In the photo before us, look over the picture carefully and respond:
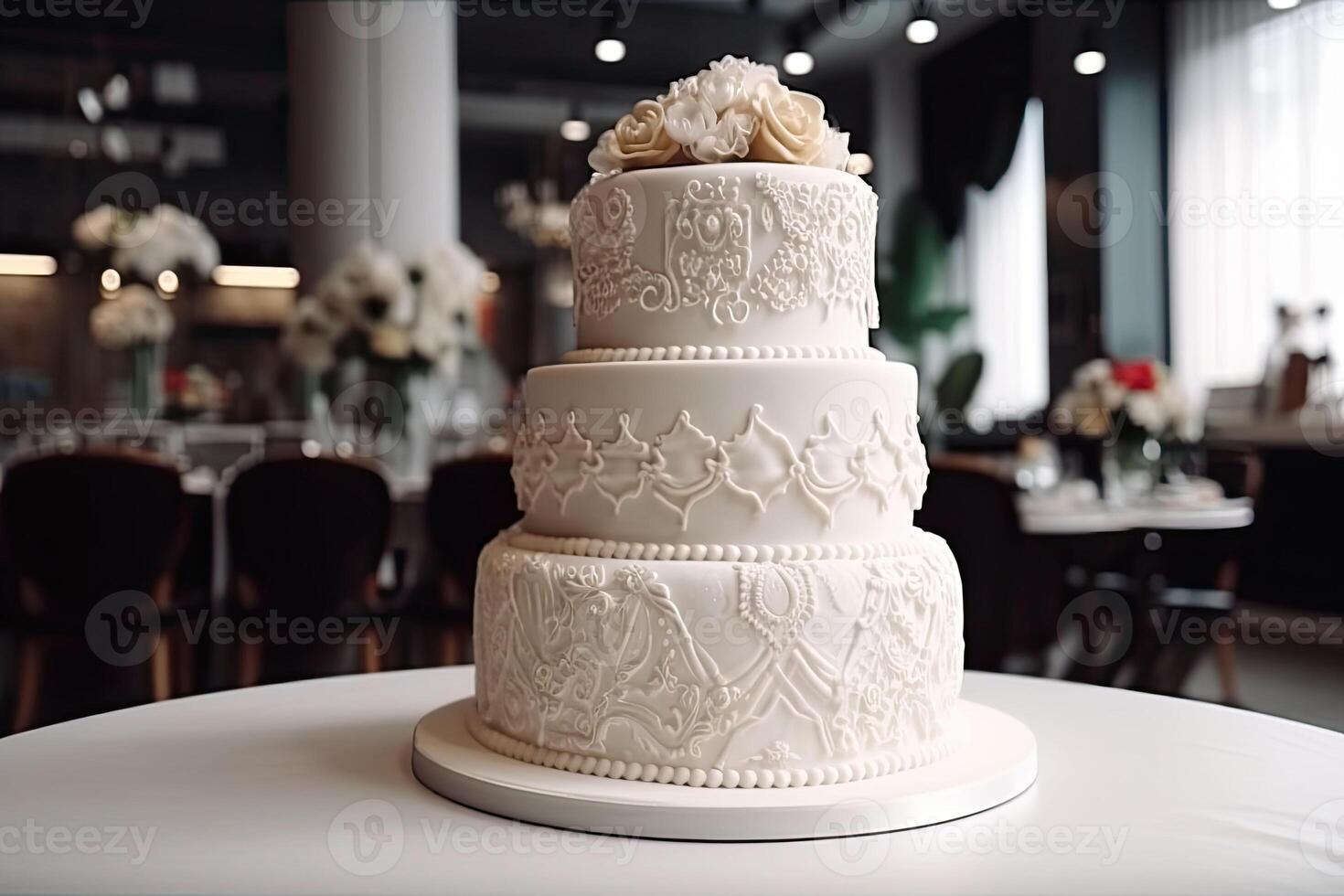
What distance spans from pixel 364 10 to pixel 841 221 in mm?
5578

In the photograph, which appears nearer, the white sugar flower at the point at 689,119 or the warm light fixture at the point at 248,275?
the white sugar flower at the point at 689,119

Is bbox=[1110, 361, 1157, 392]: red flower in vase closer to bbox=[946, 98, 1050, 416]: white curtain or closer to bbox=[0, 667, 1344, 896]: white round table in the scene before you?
bbox=[0, 667, 1344, 896]: white round table

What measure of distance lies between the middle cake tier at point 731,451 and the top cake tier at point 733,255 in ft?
0.26

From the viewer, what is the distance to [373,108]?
655 centimetres

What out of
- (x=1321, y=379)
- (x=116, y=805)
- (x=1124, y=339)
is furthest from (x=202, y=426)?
(x=116, y=805)

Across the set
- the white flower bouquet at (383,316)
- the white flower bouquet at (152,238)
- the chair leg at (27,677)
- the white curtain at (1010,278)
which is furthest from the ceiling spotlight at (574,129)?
the chair leg at (27,677)

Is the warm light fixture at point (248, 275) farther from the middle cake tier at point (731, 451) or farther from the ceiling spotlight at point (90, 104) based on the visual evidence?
the middle cake tier at point (731, 451)

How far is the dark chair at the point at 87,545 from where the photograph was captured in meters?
3.38

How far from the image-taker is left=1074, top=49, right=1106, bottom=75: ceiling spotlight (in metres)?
8.07

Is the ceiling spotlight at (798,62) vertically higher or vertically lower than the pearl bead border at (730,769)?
higher

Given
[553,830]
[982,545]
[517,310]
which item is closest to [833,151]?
[553,830]

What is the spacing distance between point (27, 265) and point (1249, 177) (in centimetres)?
778

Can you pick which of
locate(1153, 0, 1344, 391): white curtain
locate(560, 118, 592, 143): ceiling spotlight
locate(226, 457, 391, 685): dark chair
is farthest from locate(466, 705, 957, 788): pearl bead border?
locate(560, 118, 592, 143): ceiling spotlight

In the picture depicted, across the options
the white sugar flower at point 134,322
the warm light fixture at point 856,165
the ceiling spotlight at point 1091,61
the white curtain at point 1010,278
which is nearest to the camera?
the warm light fixture at point 856,165
